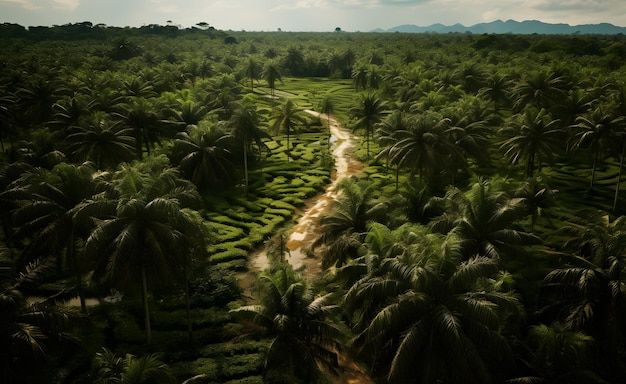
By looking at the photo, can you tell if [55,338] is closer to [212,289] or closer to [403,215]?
[212,289]

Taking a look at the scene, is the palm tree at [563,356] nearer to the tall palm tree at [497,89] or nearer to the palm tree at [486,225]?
the palm tree at [486,225]

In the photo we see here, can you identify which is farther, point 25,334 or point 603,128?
point 603,128

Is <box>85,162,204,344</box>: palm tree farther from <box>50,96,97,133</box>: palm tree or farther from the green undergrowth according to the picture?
<box>50,96,97,133</box>: palm tree

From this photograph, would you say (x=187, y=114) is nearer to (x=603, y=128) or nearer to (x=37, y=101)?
(x=37, y=101)

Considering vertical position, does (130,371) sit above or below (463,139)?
below

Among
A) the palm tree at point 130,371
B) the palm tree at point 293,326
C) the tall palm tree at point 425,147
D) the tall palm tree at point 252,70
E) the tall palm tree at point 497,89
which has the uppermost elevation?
the tall palm tree at point 252,70

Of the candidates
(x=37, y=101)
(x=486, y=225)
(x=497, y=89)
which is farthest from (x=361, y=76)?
(x=486, y=225)

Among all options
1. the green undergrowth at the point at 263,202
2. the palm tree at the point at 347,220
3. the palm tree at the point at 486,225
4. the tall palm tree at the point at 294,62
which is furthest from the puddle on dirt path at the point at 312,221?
the tall palm tree at the point at 294,62
